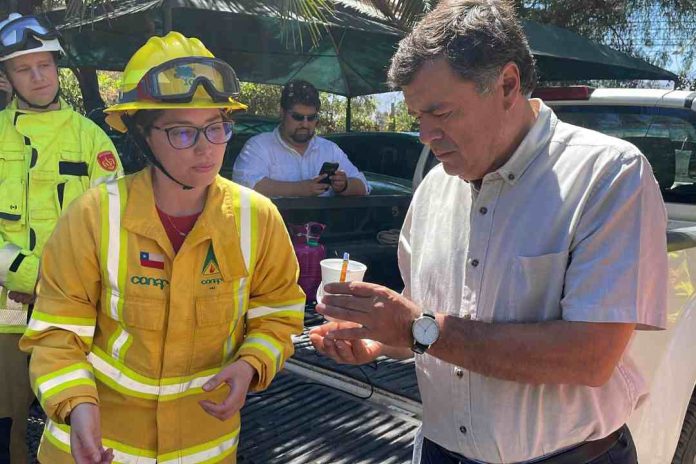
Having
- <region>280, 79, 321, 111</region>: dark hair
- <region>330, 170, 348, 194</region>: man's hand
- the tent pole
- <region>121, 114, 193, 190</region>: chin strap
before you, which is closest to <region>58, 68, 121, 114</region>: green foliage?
the tent pole

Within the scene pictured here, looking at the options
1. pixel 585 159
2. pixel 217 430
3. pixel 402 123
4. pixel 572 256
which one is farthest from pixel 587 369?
pixel 402 123

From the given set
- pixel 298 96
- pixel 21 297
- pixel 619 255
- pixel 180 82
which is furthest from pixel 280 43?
pixel 619 255

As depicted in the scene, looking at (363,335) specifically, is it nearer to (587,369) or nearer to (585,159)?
(587,369)

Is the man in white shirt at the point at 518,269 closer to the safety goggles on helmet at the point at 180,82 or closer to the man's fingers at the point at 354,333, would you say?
the man's fingers at the point at 354,333

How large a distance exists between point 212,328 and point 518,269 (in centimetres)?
81

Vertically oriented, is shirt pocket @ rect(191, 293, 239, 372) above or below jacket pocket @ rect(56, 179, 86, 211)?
below

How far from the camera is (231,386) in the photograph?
168 centimetres

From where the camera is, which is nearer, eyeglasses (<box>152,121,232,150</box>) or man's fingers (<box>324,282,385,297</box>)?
man's fingers (<box>324,282,385,297</box>)

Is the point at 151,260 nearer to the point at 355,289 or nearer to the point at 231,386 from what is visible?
the point at 231,386

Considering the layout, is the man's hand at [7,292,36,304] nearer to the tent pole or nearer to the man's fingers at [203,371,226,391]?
the man's fingers at [203,371,226,391]

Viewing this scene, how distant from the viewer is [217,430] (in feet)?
5.99

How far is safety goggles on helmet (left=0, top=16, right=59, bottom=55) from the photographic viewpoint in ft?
8.66

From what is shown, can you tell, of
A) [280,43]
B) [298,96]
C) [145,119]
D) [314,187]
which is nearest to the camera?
[145,119]

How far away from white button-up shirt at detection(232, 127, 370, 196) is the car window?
2084mm
